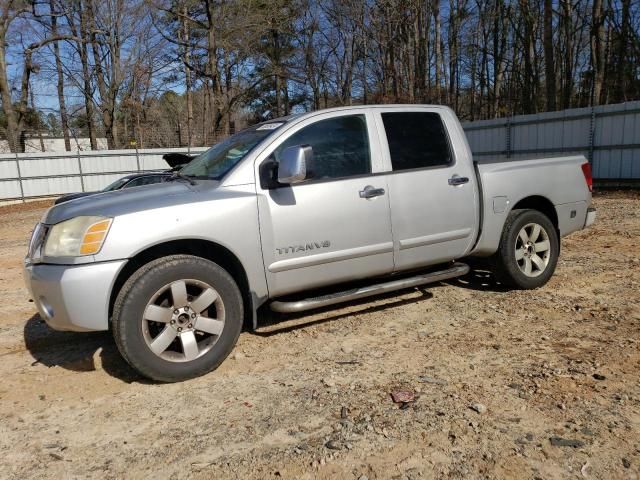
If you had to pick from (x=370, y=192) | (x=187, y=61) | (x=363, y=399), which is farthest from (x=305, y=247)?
(x=187, y=61)

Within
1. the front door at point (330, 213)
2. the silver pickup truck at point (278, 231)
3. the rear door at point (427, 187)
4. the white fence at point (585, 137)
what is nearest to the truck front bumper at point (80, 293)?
the silver pickup truck at point (278, 231)

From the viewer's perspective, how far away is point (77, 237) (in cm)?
315

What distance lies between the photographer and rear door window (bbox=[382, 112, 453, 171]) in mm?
4227

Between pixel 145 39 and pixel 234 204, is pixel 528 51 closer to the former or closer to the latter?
pixel 145 39

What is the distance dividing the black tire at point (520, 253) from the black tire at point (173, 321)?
266 cm

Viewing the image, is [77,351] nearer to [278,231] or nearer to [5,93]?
[278,231]

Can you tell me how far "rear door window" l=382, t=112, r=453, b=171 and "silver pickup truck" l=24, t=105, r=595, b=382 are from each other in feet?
0.04

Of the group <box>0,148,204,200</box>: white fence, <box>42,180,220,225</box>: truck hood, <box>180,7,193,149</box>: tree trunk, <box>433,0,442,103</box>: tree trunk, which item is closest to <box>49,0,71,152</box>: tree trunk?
<box>180,7,193,149</box>: tree trunk

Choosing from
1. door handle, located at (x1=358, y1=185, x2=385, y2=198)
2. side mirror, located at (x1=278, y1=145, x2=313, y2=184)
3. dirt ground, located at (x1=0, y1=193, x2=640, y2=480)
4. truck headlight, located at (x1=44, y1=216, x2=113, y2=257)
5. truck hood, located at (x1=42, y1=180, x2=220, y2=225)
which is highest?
side mirror, located at (x1=278, y1=145, x2=313, y2=184)

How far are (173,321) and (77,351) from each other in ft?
4.15

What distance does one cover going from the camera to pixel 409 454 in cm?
247

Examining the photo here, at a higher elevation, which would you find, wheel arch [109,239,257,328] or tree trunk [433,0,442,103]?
tree trunk [433,0,442,103]

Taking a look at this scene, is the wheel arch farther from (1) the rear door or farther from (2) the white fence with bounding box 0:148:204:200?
(2) the white fence with bounding box 0:148:204:200

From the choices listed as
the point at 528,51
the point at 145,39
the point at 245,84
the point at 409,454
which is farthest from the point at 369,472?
the point at 245,84
